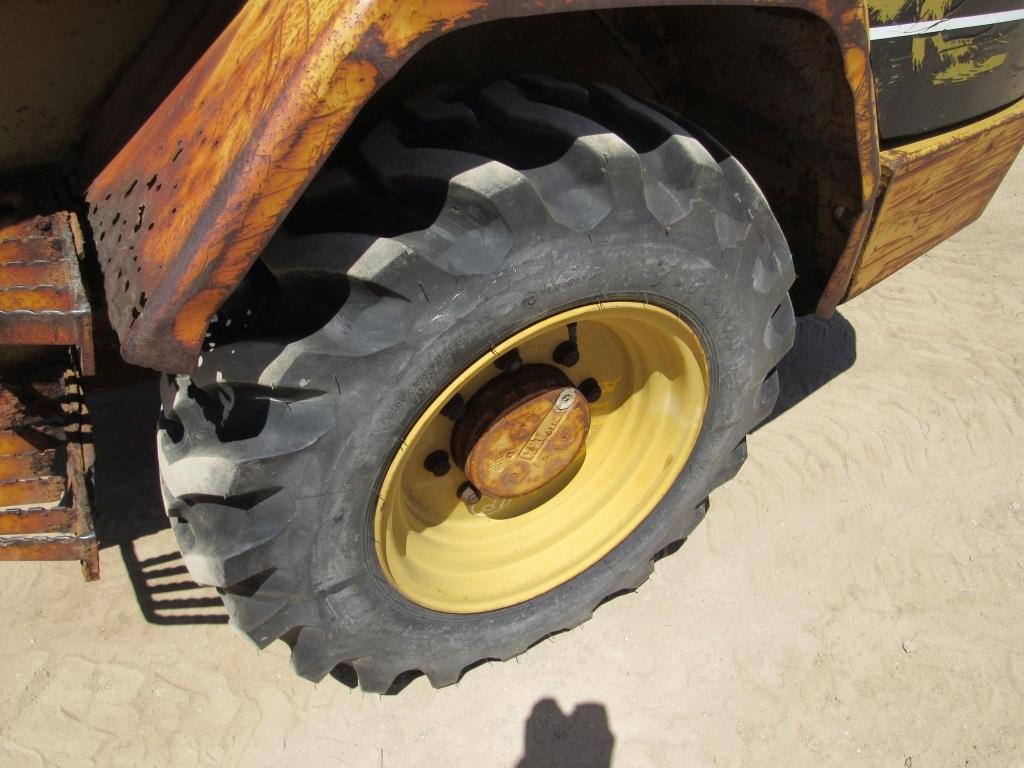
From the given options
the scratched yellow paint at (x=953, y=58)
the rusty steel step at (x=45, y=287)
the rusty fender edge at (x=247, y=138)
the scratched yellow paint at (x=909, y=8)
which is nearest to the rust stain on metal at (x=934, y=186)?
the scratched yellow paint at (x=953, y=58)

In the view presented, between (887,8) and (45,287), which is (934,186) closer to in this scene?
(887,8)

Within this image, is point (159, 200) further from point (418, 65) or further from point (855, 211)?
point (855, 211)

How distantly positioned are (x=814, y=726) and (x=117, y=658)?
193cm

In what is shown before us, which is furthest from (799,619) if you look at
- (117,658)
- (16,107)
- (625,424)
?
(16,107)

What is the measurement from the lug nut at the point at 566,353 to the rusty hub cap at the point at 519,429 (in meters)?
0.05

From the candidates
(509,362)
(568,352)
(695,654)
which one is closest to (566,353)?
(568,352)

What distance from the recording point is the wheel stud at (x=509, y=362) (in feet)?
6.32

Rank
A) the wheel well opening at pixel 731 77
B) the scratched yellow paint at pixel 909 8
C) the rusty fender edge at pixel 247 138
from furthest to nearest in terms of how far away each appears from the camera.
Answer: the scratched yellow paint at pixel 909 8, the wheel well opening at pixel 731 77, the rusty fender edge at pixel 247 138

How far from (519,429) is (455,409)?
160mm

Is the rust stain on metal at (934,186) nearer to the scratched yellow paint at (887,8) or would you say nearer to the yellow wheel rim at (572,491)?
the scratched yellow paint at (887,8)

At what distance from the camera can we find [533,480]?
2010 millimetres

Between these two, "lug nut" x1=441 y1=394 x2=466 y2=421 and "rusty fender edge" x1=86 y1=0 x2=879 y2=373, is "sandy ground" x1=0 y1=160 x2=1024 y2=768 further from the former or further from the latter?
"rusty fender edge" x1=86 y1=0 x2=879 y2=373

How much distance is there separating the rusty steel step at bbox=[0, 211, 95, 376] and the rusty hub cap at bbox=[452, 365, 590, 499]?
817 mm

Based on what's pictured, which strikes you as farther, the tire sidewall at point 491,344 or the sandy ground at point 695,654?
the sandy ground at point 695,654
